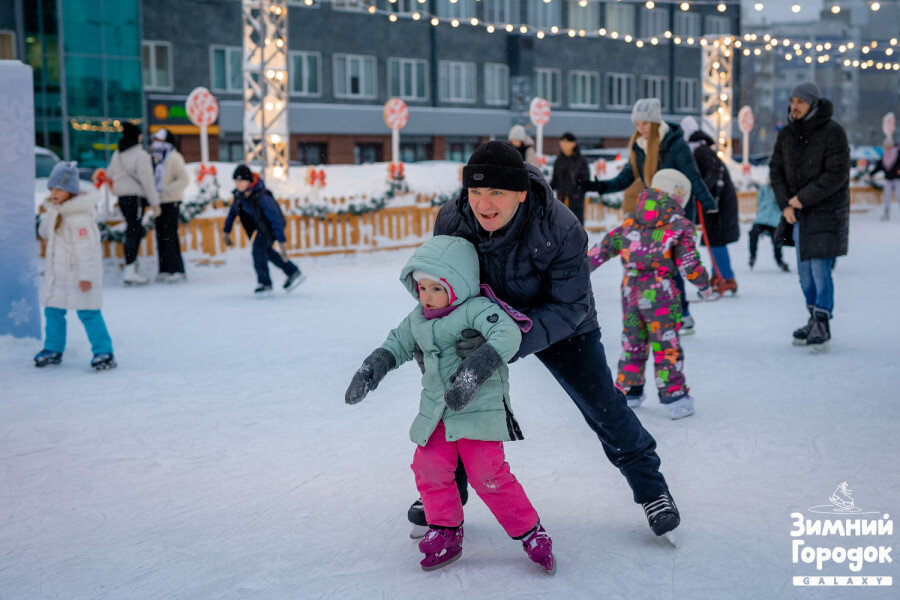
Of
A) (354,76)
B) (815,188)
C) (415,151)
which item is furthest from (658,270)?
(415,151)

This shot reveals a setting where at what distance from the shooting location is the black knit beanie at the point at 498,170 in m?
2.90

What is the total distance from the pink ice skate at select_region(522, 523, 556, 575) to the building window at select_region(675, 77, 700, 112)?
140ft

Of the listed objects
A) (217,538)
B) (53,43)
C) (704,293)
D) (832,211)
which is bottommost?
(217,538)

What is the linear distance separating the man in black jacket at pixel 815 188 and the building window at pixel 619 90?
3528cm

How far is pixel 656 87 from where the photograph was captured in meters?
42.8

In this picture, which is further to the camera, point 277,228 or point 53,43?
point 53,43

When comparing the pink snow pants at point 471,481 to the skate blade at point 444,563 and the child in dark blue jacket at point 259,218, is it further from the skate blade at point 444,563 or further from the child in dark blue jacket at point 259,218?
the child in dark blue jacket at point 259,218

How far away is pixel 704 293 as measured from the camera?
17.5 feet

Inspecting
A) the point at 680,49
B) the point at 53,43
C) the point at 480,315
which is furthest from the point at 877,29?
the point at 480,315

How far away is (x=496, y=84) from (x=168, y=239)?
26.9 meters

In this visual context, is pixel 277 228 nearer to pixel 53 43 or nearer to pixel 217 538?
pixel 217 538

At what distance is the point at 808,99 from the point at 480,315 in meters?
4.28

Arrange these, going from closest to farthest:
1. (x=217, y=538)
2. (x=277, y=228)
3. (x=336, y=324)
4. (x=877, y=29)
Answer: (x=217, y=538)
(x=336, y=324)
(x=277, y=228)
(x=877, y=29)

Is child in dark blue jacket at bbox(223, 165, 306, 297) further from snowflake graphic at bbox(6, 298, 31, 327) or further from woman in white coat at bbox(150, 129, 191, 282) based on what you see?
snowflake graphic at bbox(6, 298, 31, 327)
